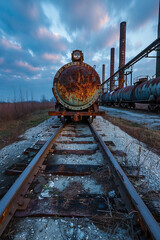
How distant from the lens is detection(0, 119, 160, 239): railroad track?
1175 millimetres

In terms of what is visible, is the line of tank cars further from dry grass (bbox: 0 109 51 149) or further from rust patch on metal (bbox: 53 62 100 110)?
dry grass (bbox: 0 109 51 149)

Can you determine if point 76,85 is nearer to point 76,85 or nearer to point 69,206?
point 76,85

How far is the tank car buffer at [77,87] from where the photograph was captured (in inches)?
197

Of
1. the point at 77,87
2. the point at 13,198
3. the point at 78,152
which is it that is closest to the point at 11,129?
the point at 77,87

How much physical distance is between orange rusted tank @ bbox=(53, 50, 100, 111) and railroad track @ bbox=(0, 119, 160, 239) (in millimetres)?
3114

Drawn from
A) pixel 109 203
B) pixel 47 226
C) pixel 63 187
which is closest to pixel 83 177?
pixel 63 187

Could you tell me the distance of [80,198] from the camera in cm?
155

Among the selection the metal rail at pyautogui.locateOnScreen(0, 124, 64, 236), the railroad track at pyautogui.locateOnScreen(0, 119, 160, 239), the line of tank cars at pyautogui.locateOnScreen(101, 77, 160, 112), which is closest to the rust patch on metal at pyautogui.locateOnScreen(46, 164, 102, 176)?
the railroad track at pyautogui.locateOnScreen(0, 119, 160, 239)

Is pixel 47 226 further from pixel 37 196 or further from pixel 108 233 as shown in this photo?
pixel 108 233

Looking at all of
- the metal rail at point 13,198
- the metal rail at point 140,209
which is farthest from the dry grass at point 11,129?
the metal rail at point 140,209

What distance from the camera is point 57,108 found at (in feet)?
18.0

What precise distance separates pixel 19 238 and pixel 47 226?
24cm

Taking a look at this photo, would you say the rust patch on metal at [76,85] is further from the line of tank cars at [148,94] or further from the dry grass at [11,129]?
the line of tank cars at [148,94]

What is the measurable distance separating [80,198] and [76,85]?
13.8 feet
